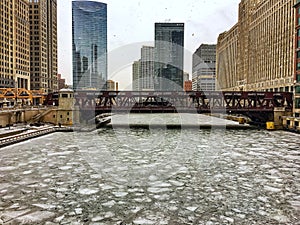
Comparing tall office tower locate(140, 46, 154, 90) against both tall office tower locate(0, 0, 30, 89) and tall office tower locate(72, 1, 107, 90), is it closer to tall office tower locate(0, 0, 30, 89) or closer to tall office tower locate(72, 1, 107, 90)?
tall office tower locate(72, 1, 107, 90)

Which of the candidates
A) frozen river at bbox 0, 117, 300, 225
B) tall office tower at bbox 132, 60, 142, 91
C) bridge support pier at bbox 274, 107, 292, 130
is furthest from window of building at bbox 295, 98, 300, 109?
tall office tower at bbox 132, 60, 142, 91

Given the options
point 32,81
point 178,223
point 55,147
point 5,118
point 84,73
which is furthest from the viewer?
point 84,73

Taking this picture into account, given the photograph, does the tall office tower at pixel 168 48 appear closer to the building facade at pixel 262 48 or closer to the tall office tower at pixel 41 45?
the building facade at pixel 262 48

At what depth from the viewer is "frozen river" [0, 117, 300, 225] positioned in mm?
13617

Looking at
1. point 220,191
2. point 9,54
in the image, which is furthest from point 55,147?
point 9,54

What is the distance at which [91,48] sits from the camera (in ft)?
493

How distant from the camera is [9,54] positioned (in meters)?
118

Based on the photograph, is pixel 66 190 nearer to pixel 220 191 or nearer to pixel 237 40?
pixel 220 191

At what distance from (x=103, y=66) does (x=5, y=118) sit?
101 meters

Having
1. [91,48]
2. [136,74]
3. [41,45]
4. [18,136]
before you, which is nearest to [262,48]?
[136,74]

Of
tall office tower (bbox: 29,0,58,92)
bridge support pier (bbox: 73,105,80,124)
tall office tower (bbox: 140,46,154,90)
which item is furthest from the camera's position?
tall office tower (bbox: 29,0,58,92)

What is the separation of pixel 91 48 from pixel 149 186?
14119cm

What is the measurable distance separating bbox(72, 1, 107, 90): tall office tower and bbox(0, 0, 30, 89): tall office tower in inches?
1189

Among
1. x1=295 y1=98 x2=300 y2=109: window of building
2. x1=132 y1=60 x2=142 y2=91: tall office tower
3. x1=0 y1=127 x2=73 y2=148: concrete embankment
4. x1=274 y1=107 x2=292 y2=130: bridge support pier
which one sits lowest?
x1=0 y1=127 x2=73 y2=148: concrete embankment
